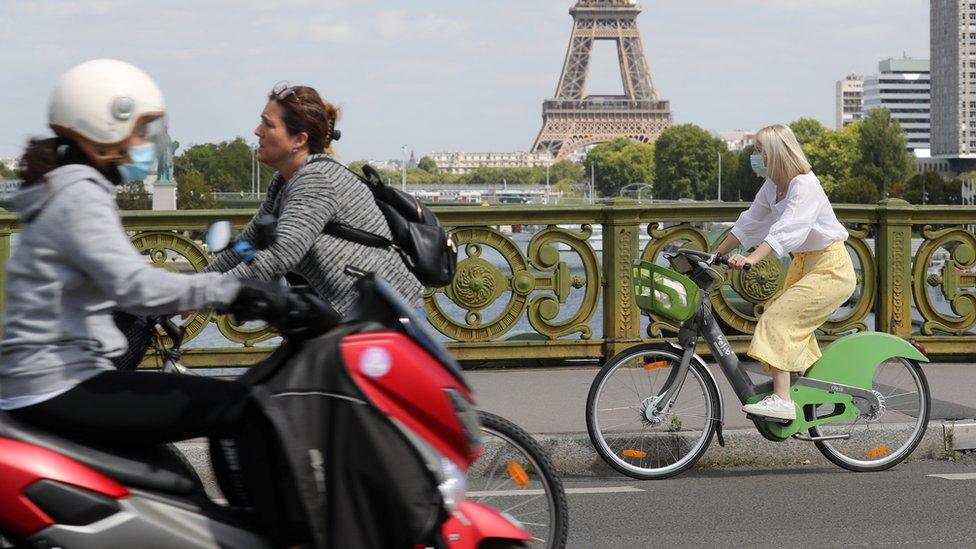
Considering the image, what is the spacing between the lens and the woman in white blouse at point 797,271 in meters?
6.29

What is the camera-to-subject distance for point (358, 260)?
4461 millimetres

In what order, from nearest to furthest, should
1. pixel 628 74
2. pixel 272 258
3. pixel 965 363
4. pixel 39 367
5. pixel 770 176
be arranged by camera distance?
pixel 39 367, pixel 272 258, pixel 770 176, pixel 965 363, pixel 628 74

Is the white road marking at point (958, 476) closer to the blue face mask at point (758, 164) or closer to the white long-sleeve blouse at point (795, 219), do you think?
the white long-sleeve blouse at point (795, 219)

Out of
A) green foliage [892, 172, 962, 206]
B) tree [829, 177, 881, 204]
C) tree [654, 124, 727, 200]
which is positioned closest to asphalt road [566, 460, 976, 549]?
green foliage [892, 172, 962, 206]

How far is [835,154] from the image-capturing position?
408 ft

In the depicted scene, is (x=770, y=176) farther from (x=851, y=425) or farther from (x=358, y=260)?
(x=358, y=260)

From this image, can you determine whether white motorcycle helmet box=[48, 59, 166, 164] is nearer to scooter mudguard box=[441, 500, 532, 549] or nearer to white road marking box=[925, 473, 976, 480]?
scooter mudguard box=[441, 500, 532, 549]

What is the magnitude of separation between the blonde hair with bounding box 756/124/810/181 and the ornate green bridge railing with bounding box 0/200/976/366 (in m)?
2.84

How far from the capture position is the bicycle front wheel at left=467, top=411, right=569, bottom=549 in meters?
3.88

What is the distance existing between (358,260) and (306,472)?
152cm

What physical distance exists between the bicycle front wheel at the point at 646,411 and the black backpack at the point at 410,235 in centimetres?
204

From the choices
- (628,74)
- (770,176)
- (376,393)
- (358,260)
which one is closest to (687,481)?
(770,176)

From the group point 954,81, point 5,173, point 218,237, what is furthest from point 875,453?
point 954,81

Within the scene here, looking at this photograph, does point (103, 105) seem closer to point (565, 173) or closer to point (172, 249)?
point (172, 249)
